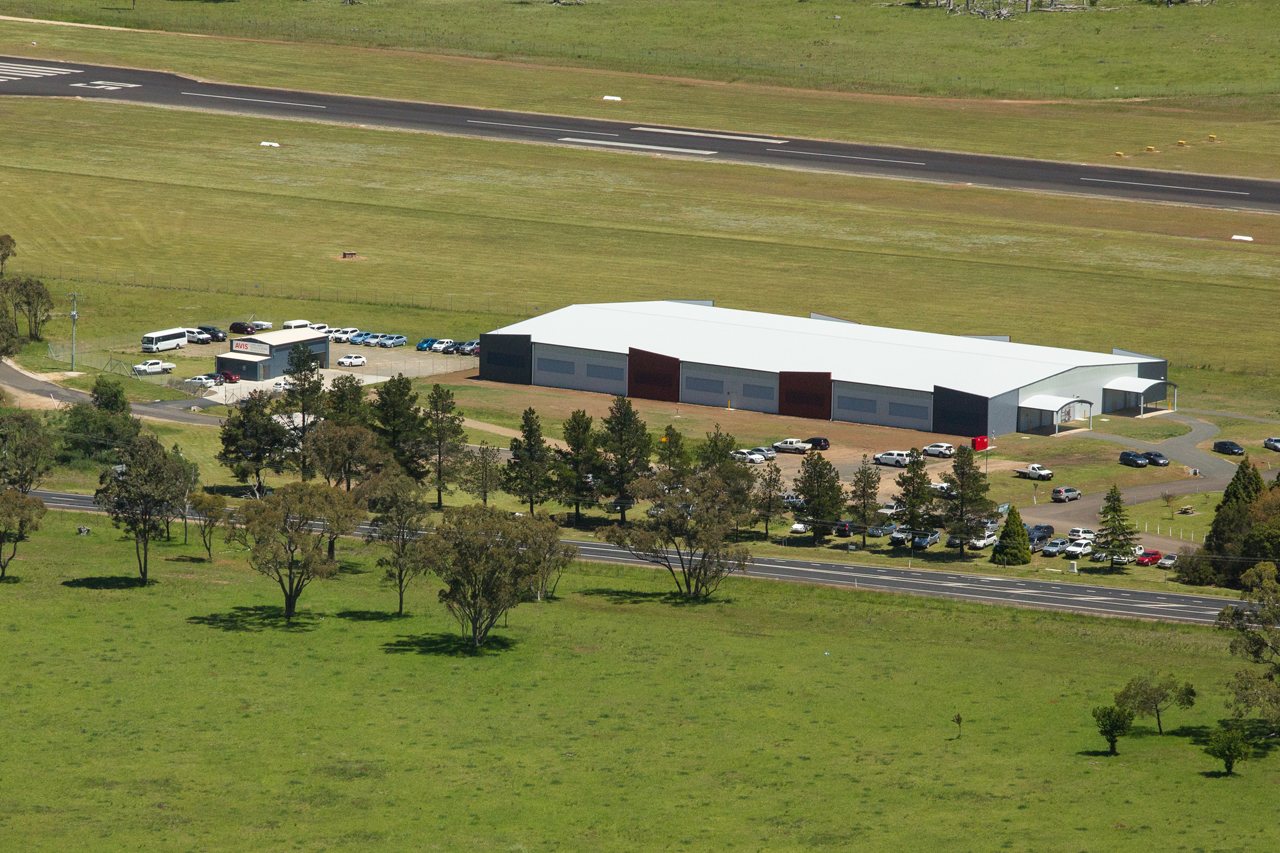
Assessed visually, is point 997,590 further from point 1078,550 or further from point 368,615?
point 368,615

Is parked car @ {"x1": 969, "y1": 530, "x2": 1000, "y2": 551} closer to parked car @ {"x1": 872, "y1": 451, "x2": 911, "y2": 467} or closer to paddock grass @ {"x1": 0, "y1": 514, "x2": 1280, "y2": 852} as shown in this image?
paddock grass @ {"x1": 0, "y1": 514, "x2": 1280, "y2": 852}

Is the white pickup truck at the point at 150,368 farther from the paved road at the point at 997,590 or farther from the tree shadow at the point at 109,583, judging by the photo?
the paved road at the point at 997,590

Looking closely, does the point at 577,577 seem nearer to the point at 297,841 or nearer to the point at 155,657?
the point at 155,657

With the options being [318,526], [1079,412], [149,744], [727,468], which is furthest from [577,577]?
[1079,412]

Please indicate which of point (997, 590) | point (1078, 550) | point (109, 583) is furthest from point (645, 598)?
point (109, 583)

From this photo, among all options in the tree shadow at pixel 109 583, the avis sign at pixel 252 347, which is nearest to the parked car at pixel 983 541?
the tree shadow at pixel 109 583
